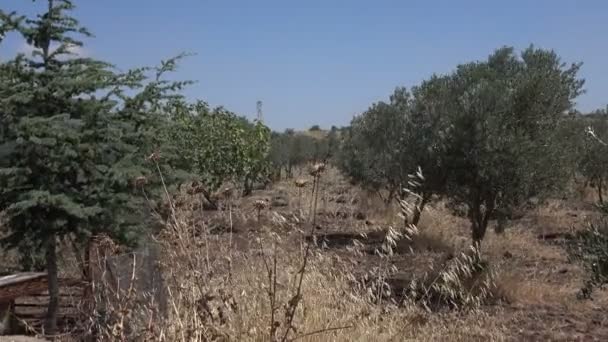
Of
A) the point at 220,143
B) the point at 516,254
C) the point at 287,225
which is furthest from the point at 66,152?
the point at 220,143

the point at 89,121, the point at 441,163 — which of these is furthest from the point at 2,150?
the point at 441,163

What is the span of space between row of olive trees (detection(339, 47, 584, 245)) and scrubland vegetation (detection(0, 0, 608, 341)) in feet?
0.11

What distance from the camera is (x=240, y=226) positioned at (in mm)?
14445

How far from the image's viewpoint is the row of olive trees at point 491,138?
11.2 metres

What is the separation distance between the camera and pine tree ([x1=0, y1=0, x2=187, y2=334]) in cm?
647

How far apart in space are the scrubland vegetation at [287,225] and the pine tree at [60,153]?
2cm

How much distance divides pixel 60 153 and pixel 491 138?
6955 millimetres

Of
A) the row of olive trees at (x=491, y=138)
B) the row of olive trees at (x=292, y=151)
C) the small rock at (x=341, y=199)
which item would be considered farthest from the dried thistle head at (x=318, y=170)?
the row of olive trees at (x=292, y=151)

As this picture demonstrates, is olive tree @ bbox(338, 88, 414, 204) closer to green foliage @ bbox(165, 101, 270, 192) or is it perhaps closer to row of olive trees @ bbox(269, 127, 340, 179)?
green foliage @ bbox(165, 101, 270, 192)

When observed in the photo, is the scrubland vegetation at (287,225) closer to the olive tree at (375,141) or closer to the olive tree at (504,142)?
the olive tree at (504,142)

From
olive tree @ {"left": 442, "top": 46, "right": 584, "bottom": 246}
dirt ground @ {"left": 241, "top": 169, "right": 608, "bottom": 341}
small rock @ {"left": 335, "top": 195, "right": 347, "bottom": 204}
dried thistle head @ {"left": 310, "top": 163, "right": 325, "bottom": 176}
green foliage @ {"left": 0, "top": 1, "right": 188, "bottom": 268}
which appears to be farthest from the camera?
small rock @ {"left": 335, "top": 195, "right": 347, "bottom": 204}

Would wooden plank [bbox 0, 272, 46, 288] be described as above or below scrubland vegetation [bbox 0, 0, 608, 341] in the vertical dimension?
below

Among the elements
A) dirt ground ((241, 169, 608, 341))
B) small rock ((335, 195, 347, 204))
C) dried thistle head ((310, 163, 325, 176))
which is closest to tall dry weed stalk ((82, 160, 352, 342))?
dried thistle head ((310, 163, 325, 176))

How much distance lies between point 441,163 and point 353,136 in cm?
989
